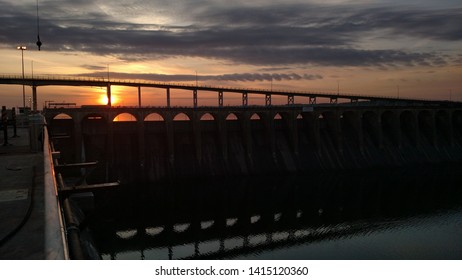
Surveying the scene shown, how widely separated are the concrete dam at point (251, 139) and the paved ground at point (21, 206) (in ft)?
132

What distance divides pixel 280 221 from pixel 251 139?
3345 centimetres

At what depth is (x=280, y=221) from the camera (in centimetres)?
5441

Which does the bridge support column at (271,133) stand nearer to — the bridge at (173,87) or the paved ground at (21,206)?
the bridge at (173,87)

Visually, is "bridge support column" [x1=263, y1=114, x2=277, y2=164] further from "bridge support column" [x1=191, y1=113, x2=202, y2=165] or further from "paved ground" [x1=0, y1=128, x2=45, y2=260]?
"paved ground" [x1=0, y1=128, x2=45, y2=260]

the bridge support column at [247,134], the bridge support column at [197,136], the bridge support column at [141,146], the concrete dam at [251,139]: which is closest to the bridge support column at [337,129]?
the concrete dam at [251,139]

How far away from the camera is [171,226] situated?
51.0 metres

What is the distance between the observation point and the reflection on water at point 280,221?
145ft

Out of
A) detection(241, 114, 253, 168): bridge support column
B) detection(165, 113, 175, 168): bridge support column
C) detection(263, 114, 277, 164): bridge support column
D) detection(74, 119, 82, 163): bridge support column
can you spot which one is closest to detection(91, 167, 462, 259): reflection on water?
detection(165, 113, 175, 168): bridge support column

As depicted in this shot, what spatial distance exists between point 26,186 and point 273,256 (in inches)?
1185

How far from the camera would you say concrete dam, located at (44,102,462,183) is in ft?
238

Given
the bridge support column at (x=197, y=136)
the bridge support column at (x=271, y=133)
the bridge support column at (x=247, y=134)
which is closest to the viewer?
the bridge support column at (x=197, y=136)

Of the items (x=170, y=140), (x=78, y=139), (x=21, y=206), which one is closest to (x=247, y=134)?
(x=170, y=140)

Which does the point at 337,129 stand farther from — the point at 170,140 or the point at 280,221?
the point at 280,221
